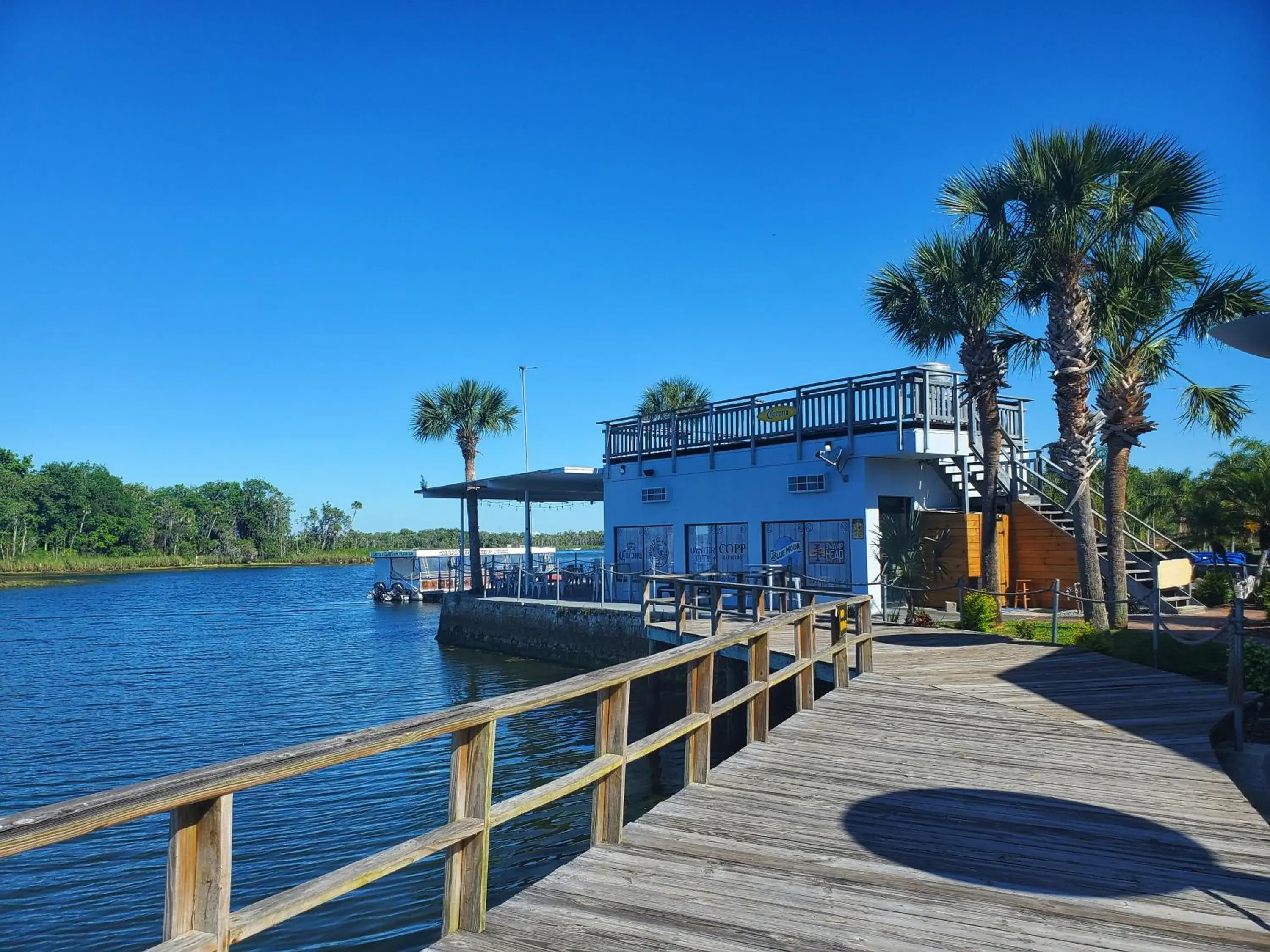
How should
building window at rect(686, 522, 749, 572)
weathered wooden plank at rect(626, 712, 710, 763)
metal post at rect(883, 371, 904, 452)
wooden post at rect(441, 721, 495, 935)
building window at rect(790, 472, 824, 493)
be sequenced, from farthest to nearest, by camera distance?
building window at rect(686, 522, 749, 572), building window at rect(790, 472, 824, 493), metal post at rect(883, 371, 904, 452), weathered wooden plank at rect(626, 712, 710, 763), wooden post at rect(441, 721, 495, 935)

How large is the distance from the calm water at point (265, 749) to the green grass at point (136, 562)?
212ft

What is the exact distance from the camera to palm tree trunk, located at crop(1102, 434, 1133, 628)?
15.3 meters

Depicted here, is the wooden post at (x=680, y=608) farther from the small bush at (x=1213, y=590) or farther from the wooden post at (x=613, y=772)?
the small bush at (x=1213, y=590)

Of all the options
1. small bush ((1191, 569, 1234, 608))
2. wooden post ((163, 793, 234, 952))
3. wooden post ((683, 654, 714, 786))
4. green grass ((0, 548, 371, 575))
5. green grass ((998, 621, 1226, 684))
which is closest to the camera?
wooden post ((163, 793, 234, 952))

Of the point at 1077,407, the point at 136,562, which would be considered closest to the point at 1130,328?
the point at 1077,407

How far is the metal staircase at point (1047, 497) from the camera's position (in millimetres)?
20125

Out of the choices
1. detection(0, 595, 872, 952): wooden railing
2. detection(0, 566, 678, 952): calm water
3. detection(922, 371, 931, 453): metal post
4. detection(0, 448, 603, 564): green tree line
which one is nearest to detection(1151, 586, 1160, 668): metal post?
detection(0, 566, 678, 952): calm water

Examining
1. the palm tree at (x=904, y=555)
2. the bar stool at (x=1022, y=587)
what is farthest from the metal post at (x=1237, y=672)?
the bar stool at (x=1022, y=587)

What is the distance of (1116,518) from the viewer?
15.4 m

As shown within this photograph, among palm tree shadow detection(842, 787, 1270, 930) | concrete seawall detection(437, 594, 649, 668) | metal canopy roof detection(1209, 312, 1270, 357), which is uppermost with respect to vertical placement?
metal canopy roof detection(1209, 312, 1270, 357)

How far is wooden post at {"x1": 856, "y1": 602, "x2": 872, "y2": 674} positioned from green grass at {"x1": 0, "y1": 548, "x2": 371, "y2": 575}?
98304mm

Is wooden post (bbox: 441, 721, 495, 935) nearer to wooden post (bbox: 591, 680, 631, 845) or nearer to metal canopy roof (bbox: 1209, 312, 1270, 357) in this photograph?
wooden post (bbox: 591, 680, 631, 845)

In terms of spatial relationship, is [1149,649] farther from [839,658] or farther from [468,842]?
[468,842]

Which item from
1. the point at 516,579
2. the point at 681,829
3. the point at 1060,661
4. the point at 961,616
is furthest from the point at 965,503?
the point at 681,829
